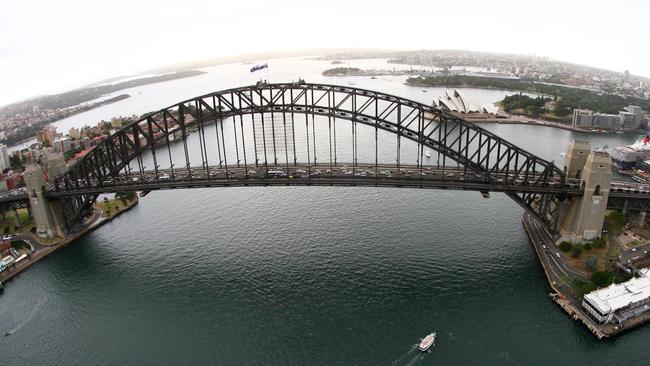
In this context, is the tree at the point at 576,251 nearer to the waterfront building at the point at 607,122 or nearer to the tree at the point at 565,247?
the tree at the point at 565,247

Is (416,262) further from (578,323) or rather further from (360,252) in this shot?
(578,323)

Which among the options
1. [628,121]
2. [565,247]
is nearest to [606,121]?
[628,121]

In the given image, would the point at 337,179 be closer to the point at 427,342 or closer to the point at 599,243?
the point at 427,342

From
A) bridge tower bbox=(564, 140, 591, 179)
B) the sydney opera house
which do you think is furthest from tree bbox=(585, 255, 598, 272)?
the sydney opera house

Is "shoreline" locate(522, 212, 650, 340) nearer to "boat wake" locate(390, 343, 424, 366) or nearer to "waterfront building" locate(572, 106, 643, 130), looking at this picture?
"boat wake" locate(390, 343, 424, 366)

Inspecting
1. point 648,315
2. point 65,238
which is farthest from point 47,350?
point 648,315

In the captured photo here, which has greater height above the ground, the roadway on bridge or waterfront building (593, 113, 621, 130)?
the roadway on bridge
